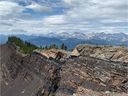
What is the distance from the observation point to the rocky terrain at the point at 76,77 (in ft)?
193

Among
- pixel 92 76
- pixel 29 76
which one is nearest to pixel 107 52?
pixel 92 76

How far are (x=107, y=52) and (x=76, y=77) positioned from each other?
30.4ft

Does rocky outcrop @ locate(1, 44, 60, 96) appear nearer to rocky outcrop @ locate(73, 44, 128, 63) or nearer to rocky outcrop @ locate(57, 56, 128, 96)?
rocky outcrop @ locate(57, 56, 128, 96)

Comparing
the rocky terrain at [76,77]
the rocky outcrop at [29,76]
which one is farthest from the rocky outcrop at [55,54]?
the rocky outcrop at [29,76]

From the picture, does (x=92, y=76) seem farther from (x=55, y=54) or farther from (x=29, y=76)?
(x=29, y=76)

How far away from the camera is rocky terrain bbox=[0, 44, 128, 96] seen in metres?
58.7

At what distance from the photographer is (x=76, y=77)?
72.1 meters

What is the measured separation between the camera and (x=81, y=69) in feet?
231

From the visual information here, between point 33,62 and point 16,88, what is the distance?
1183 centimetres

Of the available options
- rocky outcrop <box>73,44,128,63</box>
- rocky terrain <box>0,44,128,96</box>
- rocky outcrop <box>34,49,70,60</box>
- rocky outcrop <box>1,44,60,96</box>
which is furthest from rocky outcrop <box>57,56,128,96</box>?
rocky outcrop <box>34,49,70,60</box>

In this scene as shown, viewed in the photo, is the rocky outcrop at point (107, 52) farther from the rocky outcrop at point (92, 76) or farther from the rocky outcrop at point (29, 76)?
the rocky outcrop at point (29, 76)

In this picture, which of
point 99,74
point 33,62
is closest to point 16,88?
point 33,62

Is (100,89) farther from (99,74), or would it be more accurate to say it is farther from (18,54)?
(18,54)

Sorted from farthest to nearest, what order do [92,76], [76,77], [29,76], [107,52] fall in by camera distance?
[29,76] → [76,77] → [107,52] → [92,76]
